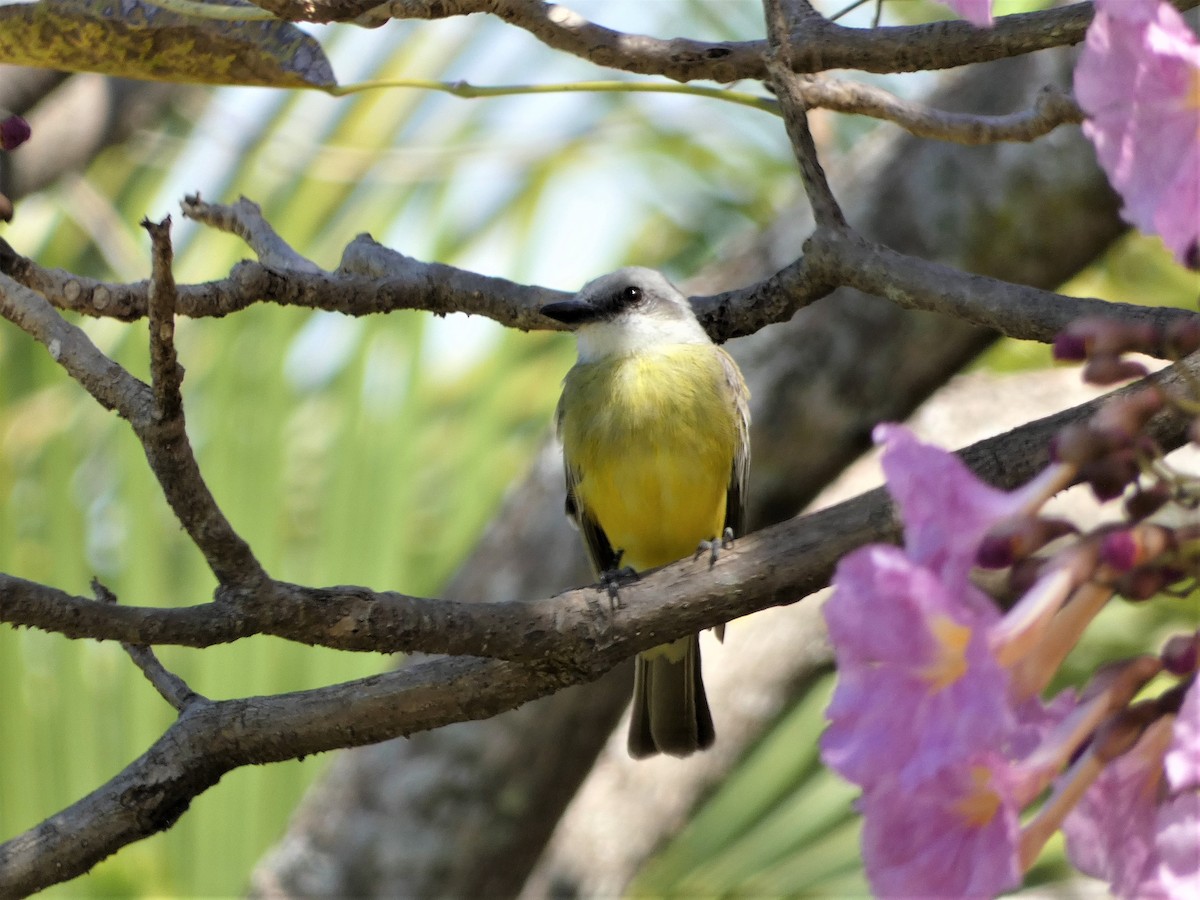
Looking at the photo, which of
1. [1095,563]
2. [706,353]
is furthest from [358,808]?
[1095,563]

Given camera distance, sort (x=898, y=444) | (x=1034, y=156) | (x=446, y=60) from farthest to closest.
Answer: (x=446, y=60)
(x=1034, y=156)
(x=898, y=444)

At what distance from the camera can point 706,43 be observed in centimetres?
282

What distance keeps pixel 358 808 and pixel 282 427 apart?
1.40 m

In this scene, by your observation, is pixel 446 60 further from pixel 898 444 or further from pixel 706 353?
pixel 898 444

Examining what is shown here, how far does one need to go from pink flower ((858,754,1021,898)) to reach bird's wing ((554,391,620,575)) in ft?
11.4

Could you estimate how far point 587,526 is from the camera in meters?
4.70

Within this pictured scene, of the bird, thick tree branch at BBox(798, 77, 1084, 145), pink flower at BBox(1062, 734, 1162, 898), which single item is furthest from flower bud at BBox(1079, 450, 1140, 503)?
the bird

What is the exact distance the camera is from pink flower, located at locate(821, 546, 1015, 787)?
1.01 meters

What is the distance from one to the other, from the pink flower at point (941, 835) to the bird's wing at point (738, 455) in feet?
11.2

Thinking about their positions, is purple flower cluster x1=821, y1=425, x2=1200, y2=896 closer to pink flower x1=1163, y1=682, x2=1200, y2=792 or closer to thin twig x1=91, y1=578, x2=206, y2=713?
pink flower x1=1163, y1=682, x2=1200, y2=792

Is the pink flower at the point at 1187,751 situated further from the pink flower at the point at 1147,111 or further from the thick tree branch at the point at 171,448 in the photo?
the thick tree branch at the point at 171,448

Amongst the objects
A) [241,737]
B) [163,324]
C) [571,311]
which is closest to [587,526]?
[571,311]

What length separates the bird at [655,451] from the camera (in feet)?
14.4

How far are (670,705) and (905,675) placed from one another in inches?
141
